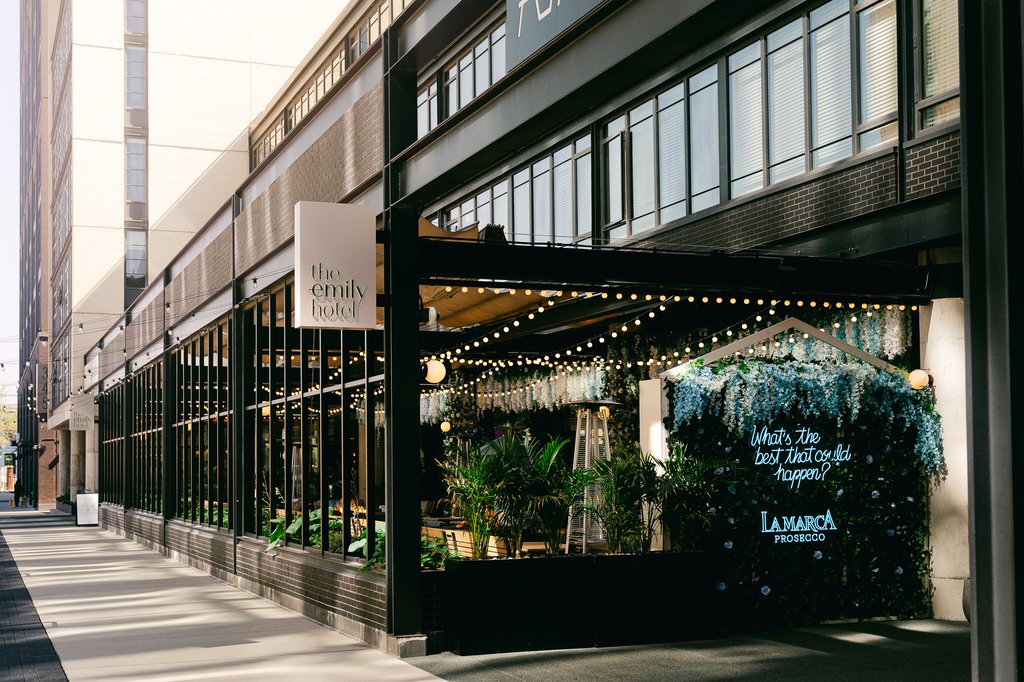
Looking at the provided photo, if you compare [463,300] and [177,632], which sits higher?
[463,300]

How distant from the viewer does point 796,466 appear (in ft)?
41.7

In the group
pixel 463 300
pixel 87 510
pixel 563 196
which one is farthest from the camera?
pixel 87 510

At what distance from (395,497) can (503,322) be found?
4414 mm

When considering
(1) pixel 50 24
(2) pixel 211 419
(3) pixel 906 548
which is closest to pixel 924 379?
(3) pixel 906 548

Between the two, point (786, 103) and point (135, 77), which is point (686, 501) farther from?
point (135, 77)

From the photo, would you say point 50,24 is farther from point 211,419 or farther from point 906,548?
point 906,548

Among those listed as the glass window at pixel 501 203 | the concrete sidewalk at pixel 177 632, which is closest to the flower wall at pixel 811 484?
the concrete sidewalk at pixel 177 632

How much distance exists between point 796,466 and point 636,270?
2934 mm

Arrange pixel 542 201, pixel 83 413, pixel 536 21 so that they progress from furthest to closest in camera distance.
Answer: pixel 83 413 < pixel 542 201 < pixel 536 21

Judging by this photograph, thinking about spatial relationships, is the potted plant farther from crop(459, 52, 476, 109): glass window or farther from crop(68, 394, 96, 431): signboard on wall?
crop(68, 394, 96, 431): signboard on wall

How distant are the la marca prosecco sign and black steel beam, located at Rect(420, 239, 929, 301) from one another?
5.29ft

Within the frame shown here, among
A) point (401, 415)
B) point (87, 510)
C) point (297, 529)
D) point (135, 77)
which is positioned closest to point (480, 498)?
point (401, 415)

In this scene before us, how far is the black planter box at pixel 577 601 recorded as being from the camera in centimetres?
1121

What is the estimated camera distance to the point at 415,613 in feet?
37.2
